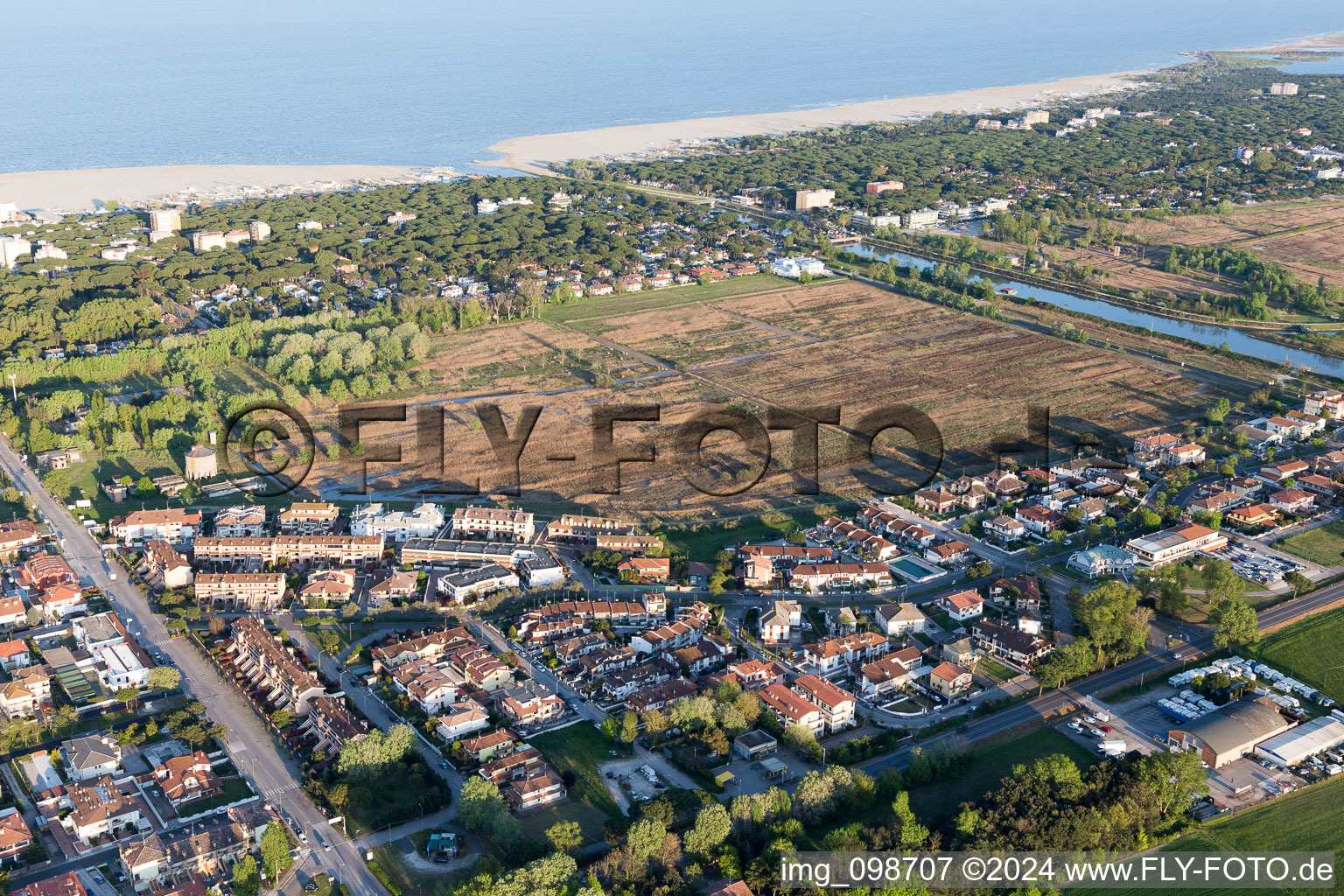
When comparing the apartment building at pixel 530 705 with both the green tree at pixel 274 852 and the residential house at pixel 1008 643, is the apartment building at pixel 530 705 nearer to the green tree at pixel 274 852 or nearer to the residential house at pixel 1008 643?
the green tree at pixel 274 852

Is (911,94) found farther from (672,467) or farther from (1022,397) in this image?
(672,467)

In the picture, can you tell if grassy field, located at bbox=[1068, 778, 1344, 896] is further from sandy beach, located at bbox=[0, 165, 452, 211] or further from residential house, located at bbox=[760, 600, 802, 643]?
sandy beach, located at bbox=[0, 165, 452, 211]

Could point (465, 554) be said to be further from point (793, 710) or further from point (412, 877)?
point (412, 877)

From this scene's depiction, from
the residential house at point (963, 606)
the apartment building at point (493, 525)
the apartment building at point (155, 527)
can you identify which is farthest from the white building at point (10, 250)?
the residential house at point (963, 606)

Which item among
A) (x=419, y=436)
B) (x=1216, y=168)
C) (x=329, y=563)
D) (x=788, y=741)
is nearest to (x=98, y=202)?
(x=419, y=436)

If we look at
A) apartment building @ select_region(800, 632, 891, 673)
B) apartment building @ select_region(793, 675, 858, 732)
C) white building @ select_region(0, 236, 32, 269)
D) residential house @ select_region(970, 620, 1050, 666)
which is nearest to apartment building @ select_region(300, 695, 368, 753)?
apartment building @ select_region(793, 675, 858, 732)

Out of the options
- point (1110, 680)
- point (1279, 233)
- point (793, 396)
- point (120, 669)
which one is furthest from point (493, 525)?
point (1279, 233)
